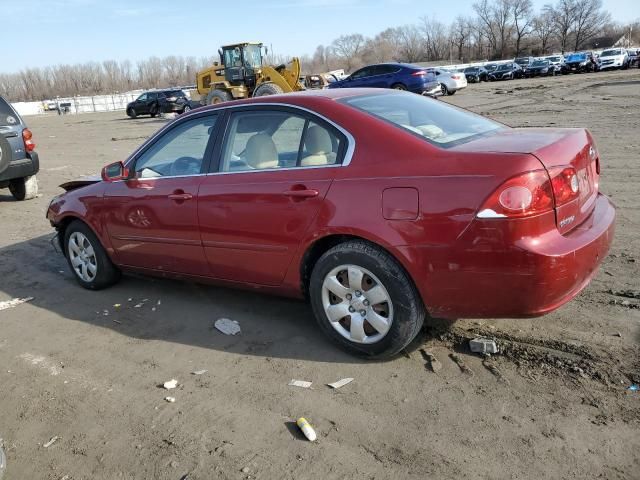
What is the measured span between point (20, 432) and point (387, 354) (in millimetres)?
2194

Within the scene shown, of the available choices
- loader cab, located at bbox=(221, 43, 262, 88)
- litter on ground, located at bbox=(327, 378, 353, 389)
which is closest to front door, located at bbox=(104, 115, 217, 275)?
litter on ground, located at bbox=(327, 378, 353, 389)

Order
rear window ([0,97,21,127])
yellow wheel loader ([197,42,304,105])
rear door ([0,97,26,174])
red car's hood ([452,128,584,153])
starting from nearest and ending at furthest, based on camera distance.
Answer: red car's hood ([452,128,584,153])
rear door ([0,97,26,174])
rear window ([0,97,21,127])
yellow wheel loader ([197,42,304,105])

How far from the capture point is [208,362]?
151 inches

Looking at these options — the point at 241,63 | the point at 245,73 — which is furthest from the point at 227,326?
the point at 241,63

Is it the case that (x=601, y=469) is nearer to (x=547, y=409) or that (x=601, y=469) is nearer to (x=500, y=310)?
(x=547, y=409)

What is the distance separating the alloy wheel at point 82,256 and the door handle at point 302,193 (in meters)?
2.55

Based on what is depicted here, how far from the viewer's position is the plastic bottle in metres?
2.90

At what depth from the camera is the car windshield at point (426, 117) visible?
3.52 meters

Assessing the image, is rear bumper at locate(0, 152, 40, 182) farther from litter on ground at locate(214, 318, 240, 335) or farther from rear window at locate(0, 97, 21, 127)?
litter on ground at locate(214, 318, 240, 335)

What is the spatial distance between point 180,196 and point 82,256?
1726 mm

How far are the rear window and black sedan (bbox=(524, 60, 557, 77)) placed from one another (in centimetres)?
4245

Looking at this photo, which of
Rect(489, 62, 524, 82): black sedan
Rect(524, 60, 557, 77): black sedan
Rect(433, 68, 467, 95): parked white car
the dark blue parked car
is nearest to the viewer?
the dark blue parked car

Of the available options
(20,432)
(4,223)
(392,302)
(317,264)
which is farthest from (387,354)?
(4,223)

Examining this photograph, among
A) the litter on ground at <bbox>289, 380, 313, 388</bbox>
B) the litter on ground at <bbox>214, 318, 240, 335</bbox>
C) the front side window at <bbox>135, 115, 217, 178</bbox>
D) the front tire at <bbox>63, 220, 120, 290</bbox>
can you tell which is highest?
the front side window at <bbox>135, 115, 217, 178</bbox>
